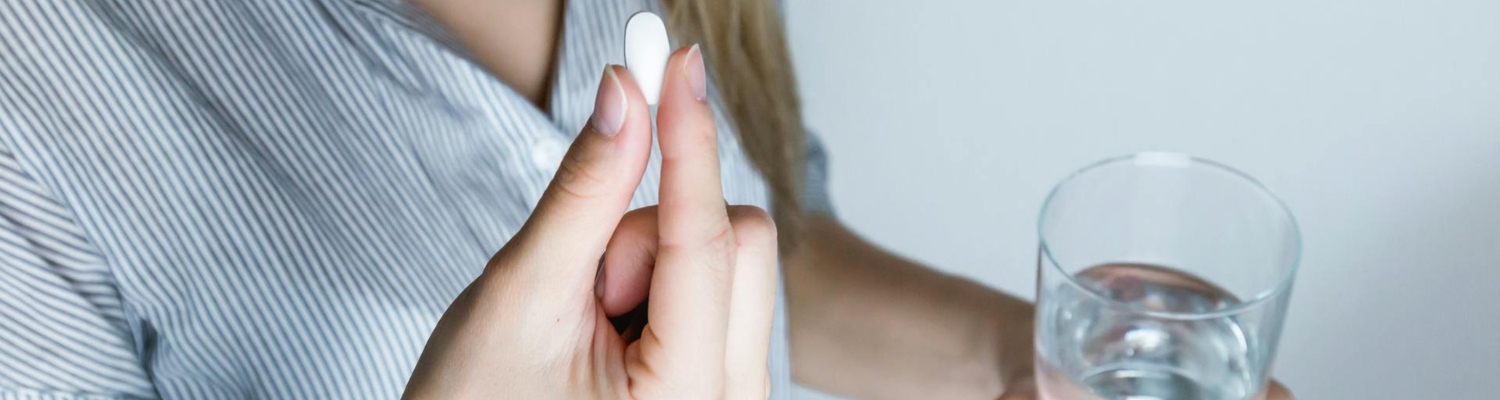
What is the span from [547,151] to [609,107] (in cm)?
27

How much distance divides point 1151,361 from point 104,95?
1.48 feet

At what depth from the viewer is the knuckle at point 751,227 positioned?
16.1 inches

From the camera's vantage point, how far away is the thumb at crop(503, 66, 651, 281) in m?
0.33

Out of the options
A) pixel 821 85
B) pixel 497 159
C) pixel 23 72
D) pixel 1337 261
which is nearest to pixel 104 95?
pixel 23 72

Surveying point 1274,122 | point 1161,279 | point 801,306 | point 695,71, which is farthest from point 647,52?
point 1274,122

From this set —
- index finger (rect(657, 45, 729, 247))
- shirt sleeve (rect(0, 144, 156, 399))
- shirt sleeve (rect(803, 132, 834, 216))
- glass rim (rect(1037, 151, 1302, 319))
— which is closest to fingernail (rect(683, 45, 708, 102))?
index finger (rect(657, 45, 729, 247))

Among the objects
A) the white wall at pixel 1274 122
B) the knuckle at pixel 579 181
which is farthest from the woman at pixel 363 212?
the white wall at pixel 1274 122

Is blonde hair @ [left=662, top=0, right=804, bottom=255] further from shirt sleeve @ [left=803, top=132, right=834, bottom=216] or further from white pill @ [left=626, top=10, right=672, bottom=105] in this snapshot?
white pill @ [left=626, top=10, right=672, bottom=105]

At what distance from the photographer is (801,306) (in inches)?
31.8

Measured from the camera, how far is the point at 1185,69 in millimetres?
807

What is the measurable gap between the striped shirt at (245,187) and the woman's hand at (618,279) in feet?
0.60

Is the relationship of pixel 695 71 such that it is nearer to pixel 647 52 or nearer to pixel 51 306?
pixel 647 52

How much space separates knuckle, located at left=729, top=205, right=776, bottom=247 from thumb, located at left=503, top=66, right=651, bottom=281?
7 centimetres

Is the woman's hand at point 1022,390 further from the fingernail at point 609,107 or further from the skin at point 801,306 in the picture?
the fingernail at point 609,107
